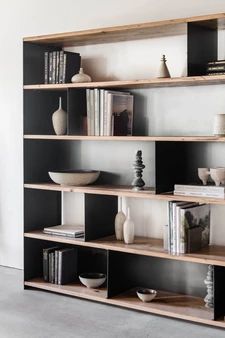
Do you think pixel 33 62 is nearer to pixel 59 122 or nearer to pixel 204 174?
pixel 59 122

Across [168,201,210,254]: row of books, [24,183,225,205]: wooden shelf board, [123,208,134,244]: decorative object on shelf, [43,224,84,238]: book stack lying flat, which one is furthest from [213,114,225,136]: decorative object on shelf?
[43,224,84,238]: book stack lying flat

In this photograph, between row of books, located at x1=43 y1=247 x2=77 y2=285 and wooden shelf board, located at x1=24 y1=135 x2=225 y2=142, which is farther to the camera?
row of books, located at x1=43 y1=247 x2=77 y2=285

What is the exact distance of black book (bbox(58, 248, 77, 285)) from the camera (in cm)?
384

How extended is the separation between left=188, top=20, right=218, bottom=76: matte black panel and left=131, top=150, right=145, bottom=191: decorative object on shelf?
0.64 metres

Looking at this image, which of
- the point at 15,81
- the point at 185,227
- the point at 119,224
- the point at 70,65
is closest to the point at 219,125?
the point at 185,227

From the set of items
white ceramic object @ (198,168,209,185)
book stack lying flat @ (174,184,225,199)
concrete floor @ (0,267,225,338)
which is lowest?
concrete floor @ (0,267,225,338)

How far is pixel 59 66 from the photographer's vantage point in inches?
151

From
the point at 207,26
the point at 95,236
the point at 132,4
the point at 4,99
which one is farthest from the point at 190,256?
the point at 4,99

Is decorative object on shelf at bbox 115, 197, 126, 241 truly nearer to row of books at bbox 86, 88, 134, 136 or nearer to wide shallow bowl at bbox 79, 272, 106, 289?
wide shallow bowl at bbox 79, 272, 106, 289

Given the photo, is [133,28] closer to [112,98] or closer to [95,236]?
[112,98]

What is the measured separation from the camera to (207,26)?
3.28 metres

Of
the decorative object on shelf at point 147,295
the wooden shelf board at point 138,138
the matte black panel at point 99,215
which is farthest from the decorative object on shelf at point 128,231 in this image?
the wooden shelf board at point 138,138

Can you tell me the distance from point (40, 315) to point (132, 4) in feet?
6.87

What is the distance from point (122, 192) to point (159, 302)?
70 centimetres
